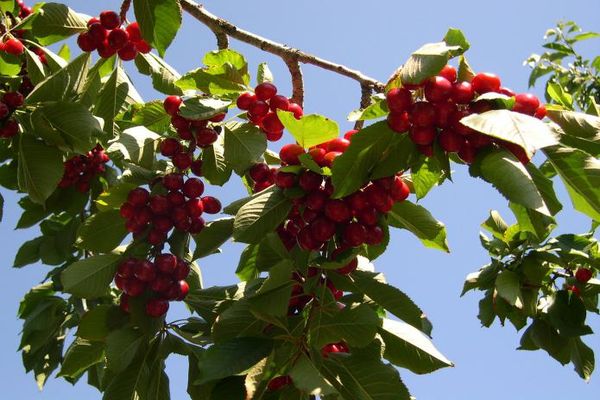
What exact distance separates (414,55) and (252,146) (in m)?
0.77

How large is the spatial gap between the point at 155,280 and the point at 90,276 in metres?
0.22

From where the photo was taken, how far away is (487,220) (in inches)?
140

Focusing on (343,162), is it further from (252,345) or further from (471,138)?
(252,345)

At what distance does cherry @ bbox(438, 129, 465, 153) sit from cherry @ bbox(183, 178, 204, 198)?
1034mm

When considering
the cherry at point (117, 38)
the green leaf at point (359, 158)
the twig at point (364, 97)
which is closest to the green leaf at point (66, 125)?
the cherry at point (117, 38)

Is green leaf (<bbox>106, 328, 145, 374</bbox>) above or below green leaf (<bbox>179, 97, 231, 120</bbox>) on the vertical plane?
below

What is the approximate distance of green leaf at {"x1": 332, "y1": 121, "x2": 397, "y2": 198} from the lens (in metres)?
1.61

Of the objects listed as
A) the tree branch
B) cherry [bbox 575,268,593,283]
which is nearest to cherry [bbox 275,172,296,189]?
the tree branch

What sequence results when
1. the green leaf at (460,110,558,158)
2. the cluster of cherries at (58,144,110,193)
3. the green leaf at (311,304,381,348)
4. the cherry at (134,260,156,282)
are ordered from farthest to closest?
the cluster of cherries at (58,144,110,193), the cherry at (134,260,156,282), the green leaf at (311,304,381,348), the green leaf at (460,110,558,158)

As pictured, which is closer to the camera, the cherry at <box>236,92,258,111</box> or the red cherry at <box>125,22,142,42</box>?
the cherry at <box>236,92,258,111</box>

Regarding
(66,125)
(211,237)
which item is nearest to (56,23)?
(66,125)

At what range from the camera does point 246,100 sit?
2176 mm

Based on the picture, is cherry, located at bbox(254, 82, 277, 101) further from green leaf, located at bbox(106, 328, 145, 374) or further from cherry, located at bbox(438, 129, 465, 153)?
green leaf, located at bbox(106, 328, 145, 374)

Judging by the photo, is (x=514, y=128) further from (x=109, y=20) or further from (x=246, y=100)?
(x=109, y=20)
